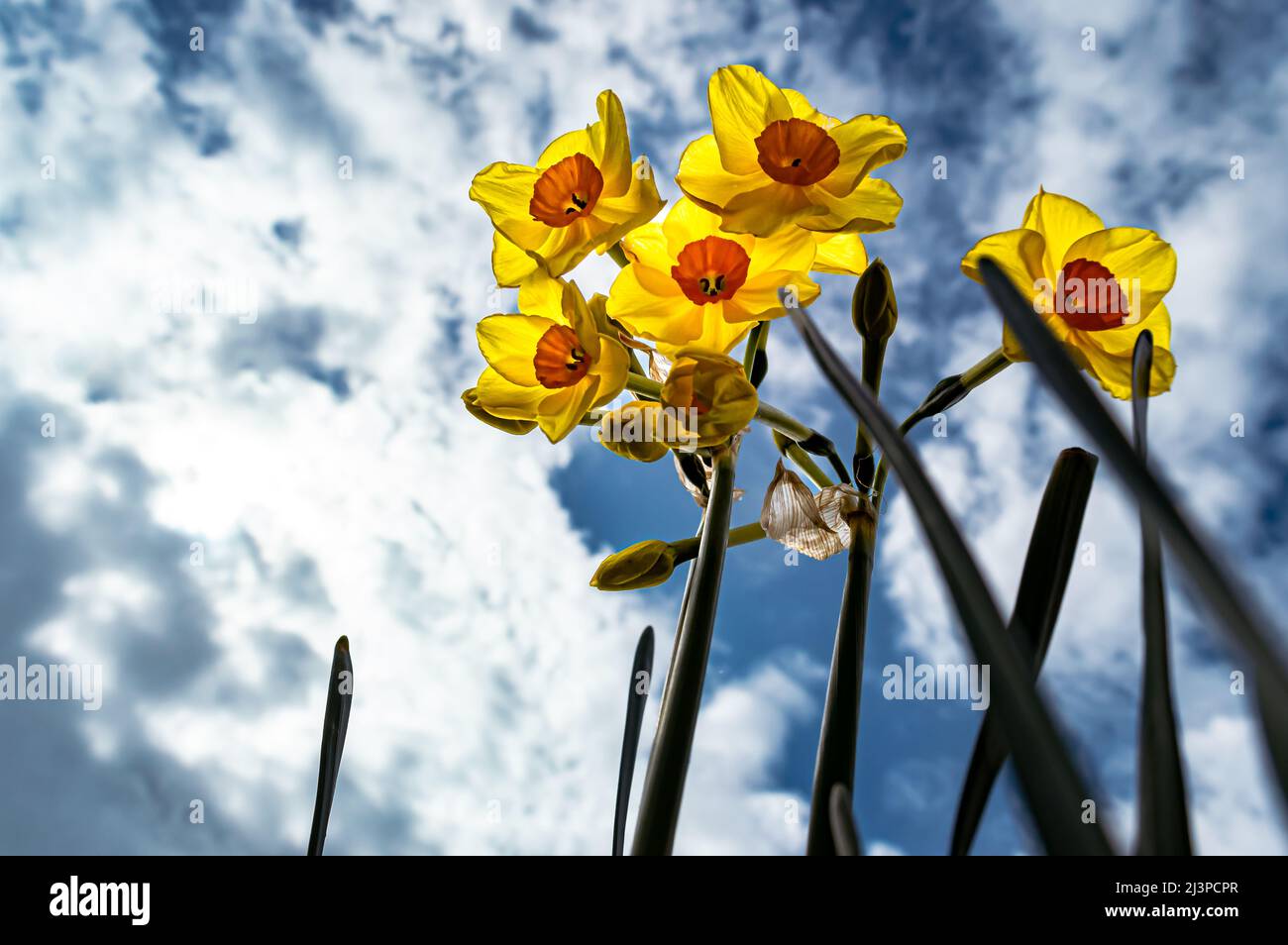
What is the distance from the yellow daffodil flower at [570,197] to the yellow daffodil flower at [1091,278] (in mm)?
183

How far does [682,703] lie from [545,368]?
0.69ft

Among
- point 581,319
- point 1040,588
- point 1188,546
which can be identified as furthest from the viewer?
point 581,319

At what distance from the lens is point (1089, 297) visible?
1.42ft

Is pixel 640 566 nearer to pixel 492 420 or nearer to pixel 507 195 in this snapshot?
pixel 492 420

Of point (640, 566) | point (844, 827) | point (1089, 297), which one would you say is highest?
point (1089, 297)

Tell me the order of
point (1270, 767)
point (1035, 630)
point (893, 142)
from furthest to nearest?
point (893, 142)
point (1035, 630)
point (1270, 767)

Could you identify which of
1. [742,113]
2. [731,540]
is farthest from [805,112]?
[731,540]

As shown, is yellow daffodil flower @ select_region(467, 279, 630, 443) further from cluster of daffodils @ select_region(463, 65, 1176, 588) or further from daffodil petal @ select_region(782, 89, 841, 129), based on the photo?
daffodil petal @ select_region(782, 89, 841, 129)

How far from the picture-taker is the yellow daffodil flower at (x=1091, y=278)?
0.42 meters

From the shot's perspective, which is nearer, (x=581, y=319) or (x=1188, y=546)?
(x=1188, y=546)

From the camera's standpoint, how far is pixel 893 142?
1.40 feet
